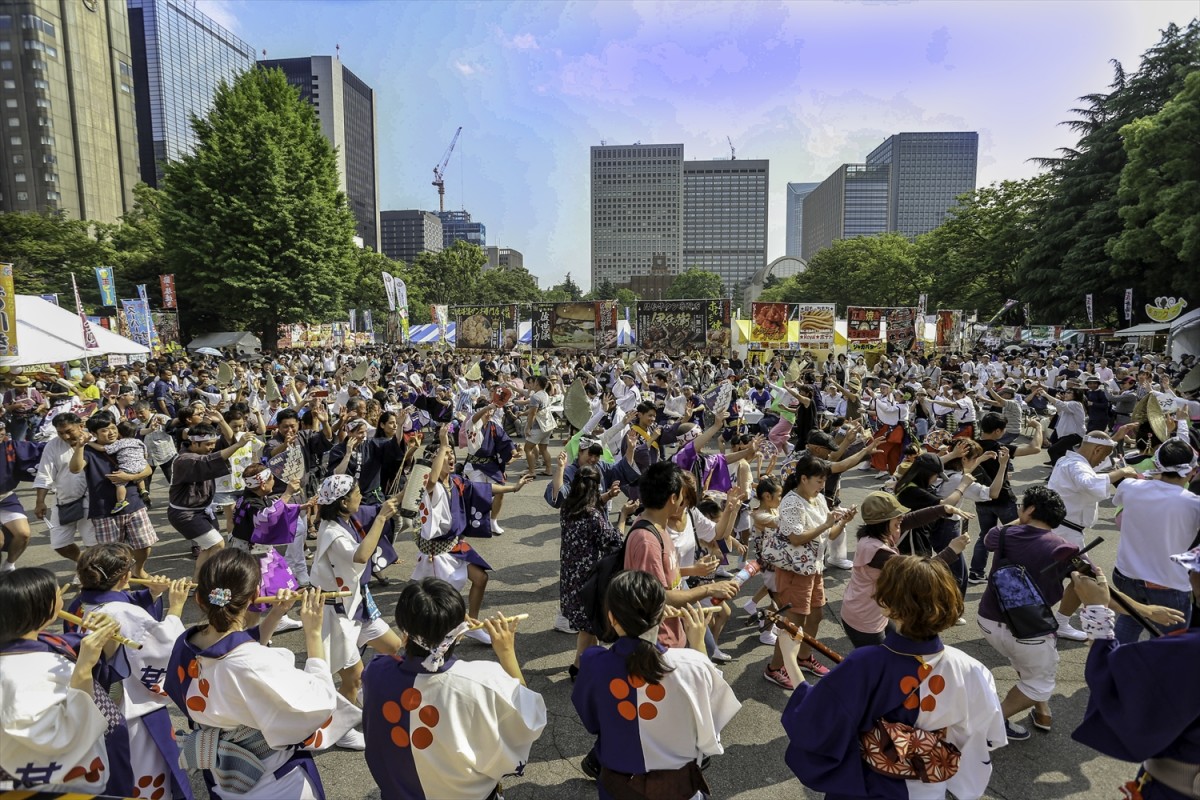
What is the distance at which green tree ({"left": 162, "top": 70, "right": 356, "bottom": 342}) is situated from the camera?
100 ft

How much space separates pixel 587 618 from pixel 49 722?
2.78 m

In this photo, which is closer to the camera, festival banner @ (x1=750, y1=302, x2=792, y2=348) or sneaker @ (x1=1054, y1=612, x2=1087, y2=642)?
sneaker @ (x1=1054, y1=612, x2=1087, y2=642)

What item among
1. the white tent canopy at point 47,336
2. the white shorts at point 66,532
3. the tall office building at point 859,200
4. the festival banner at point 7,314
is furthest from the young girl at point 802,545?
the tall office building at point 859,200

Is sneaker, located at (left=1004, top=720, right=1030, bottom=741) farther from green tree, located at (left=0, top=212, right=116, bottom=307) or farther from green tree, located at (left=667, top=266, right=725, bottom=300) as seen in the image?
green tree, located at (left=667, top=266, right=725, bottom=300)

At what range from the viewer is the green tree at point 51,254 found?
36.0 m

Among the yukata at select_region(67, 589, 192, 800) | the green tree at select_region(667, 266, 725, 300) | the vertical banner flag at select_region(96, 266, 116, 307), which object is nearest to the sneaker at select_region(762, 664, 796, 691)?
the yukata at select_region(67, 589, 192, 800)

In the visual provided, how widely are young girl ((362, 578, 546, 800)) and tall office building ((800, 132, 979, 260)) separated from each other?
173 metres

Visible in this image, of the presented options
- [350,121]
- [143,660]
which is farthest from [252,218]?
[350,121]

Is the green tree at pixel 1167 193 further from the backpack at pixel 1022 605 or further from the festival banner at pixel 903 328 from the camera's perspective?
the backpack at pixel 1022 605

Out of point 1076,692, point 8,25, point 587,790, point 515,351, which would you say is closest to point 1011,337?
point 515,351

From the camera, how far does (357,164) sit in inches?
5271

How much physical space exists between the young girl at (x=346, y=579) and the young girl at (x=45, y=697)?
1.54 m

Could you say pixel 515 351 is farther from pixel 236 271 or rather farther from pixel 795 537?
pixel 795 537

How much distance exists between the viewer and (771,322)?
89.4 feet
